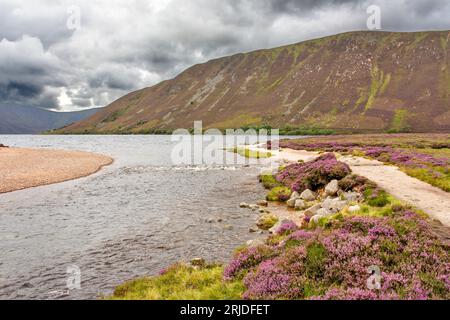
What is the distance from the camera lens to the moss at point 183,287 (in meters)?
10.8

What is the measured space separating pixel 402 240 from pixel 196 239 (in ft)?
36.9

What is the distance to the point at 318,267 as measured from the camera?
10852 millimetres

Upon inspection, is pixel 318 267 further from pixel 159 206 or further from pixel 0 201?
pixel 0 201

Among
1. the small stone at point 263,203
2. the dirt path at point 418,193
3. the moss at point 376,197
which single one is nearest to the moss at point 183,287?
the dirt path at point 418,193

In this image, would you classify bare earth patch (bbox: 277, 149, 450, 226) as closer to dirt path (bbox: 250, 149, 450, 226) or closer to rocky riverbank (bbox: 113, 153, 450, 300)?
dirt path (bbox: 250, 149, 450, 226)

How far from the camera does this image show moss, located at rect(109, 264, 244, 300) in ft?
35.5

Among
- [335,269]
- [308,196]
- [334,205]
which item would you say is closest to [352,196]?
[334,205]

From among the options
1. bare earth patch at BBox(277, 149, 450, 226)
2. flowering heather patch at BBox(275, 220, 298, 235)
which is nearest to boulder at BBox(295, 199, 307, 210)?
bare earth patch at BBox(277, 149, 450, 226)

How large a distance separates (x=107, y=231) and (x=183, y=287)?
1119 cm

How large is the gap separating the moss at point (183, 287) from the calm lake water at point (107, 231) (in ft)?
4.68

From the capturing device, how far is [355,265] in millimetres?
10320

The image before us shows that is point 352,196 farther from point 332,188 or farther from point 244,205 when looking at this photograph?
point 244,205

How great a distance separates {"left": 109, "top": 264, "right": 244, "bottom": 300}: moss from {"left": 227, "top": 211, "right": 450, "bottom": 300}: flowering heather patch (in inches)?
26.0

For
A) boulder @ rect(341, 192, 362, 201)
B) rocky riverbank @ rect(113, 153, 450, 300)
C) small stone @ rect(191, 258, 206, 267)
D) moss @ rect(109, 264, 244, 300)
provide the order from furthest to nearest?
boulder @ rect(341, 192, 362, 201), small stone @ rect(191, 258, 206, 267), moss @ rect(109, 264, 244, 300), rocky riverbank @ rect(113, 153, 450, 300)
